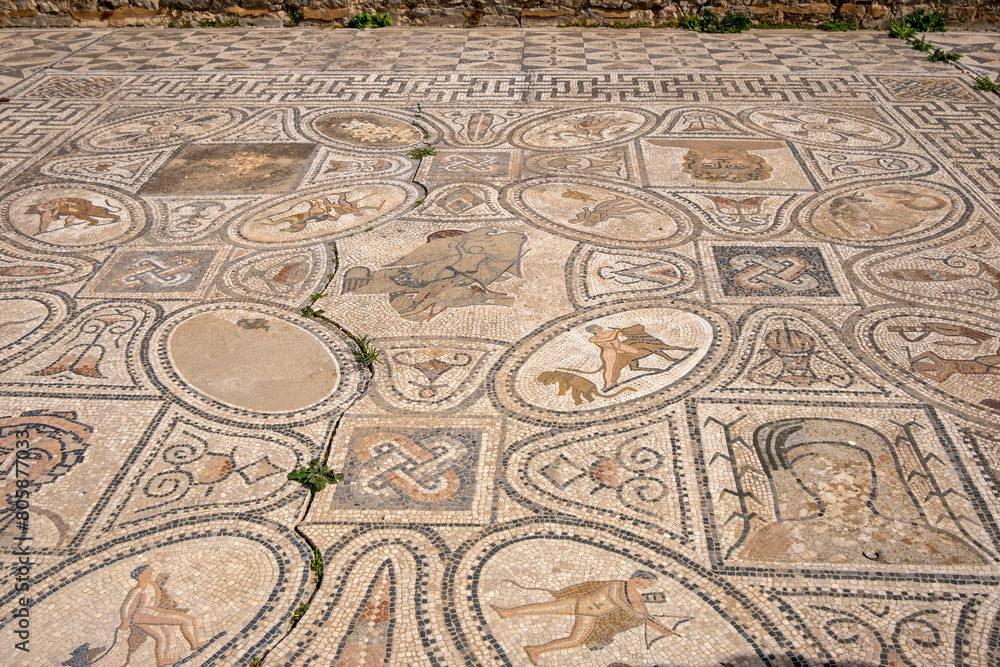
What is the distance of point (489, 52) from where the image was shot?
7965mm

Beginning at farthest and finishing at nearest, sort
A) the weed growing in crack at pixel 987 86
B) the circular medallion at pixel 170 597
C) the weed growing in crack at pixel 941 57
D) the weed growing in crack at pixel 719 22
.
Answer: the weed growing in crack at pixel 719 22
the weed growing in crack at pixel 941 57
the weed growing in crack at pixel 987 86
the circular medallion at pixel 170 597

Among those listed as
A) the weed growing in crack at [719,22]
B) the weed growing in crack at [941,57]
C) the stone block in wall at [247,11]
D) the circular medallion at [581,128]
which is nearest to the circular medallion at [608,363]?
the circular medallion at [581,128]

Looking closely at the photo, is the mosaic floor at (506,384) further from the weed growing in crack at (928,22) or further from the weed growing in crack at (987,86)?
the weed growing in crack at (928,22)

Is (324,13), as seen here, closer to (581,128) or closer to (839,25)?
(581,128)

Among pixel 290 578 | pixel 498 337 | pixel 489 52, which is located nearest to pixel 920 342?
pixel 498 337

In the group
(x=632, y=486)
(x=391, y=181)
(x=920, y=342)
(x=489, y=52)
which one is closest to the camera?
(x=632, y=486)

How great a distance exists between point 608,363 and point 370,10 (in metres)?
6.57

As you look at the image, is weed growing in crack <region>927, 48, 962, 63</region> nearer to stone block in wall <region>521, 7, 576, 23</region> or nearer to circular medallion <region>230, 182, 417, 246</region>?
stone block in wall <region>521, 7, 576, 23</region>

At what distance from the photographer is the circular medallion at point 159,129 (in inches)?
232

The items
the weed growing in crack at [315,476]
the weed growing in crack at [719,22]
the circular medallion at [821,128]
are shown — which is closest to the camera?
the weed growing in crack at [315,476]

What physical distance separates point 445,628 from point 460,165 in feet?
12.0

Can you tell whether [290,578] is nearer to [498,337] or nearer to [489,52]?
[498,337]

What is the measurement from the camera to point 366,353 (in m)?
3.65

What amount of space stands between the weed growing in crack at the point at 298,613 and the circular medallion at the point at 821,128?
15.8 ft
